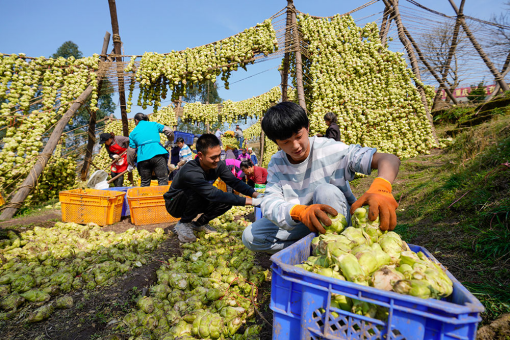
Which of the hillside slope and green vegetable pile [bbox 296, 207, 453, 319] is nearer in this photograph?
green vegetable pile [bbox 296, 207, 453, 319]

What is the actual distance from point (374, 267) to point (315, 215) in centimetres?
52

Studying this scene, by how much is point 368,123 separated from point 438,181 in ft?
8.58

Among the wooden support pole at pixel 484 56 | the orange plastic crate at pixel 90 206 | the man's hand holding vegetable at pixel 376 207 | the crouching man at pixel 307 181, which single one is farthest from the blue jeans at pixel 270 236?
the wooden support pole at pixel 484 56

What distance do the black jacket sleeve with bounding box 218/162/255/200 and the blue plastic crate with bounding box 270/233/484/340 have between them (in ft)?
7.82

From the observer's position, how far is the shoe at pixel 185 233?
12.2 feet

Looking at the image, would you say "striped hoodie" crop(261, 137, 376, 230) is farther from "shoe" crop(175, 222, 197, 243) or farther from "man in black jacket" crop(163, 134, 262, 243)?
"shoe" crop(175, 222, 197, 243)

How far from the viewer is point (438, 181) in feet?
14.4

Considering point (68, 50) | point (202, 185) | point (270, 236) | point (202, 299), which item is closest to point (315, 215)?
point (270, 236)


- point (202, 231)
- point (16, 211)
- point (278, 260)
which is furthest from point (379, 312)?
point (16, 211)

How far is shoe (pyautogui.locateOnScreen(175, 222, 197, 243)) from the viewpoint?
147 inches

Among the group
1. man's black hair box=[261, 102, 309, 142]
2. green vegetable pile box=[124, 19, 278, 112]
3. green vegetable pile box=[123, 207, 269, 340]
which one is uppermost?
green vegetable pile box=[124, 19, 278, 112]

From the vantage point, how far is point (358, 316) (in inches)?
37.9

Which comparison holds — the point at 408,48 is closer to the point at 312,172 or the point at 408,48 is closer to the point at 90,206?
the point at 312,172

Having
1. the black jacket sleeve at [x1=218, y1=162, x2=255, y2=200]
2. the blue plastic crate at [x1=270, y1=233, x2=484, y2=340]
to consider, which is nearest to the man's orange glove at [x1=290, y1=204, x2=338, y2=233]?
the blue plastic crate at [x1=270, y1=233, x2=484, y2=340]
